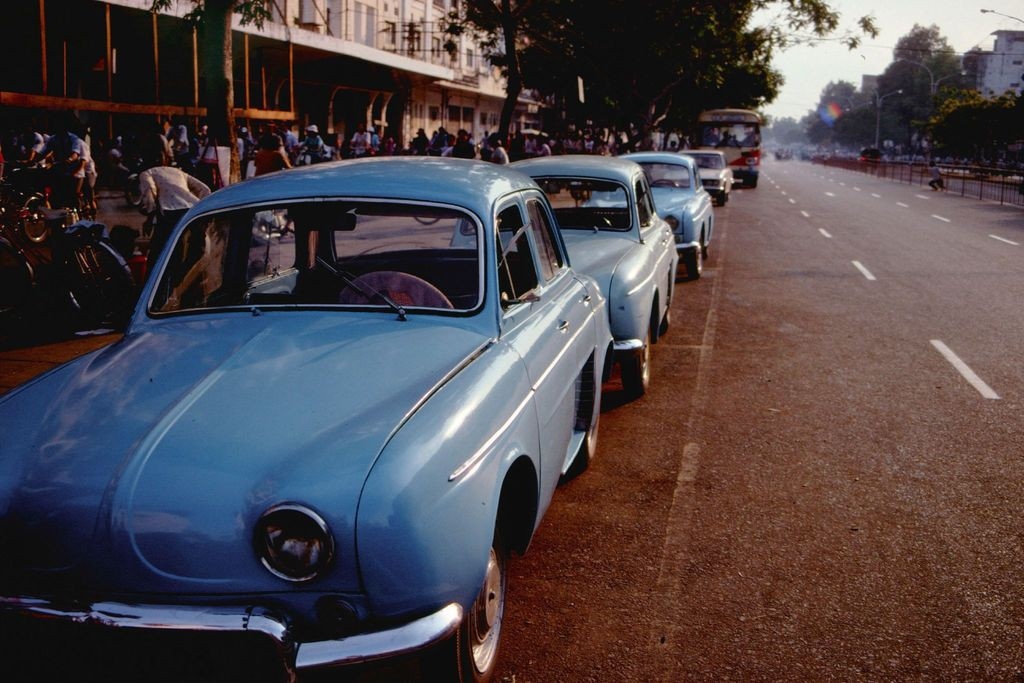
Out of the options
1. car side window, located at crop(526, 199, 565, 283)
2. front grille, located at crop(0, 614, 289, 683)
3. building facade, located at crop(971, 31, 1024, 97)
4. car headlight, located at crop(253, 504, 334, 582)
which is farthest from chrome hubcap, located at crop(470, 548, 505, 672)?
building facade, located at crop(971, 31, 1024, 97)

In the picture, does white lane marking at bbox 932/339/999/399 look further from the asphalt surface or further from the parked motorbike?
the parked motorbike

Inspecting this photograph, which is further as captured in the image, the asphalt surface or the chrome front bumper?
the asphalt surface

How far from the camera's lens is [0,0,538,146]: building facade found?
72.9 ft

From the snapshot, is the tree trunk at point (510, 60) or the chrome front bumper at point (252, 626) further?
the tree trunk at point (510, 60)

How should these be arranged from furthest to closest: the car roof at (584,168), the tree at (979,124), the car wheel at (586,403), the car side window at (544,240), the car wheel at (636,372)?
the tree at (979,124)
the car roof at (584,168)
the car wheel at (636,372)
the car wheel at (586,403)
the car side window at (544,240)

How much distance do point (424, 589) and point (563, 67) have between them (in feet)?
124

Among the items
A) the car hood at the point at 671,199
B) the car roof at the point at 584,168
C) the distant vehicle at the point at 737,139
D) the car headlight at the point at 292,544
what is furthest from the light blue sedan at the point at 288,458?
the distant vehicle at the point at 737,139

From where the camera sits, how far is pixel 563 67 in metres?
38.8

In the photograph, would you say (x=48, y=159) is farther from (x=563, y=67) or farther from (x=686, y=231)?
(x=563, y=67)

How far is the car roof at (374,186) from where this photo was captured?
4.30 m

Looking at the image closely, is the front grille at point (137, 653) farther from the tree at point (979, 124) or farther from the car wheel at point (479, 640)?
the tree at point (979, 124)

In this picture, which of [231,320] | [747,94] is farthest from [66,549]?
[747,94]

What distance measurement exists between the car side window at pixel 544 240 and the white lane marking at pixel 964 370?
13.2ft


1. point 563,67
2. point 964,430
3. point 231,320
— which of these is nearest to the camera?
point 231,320
